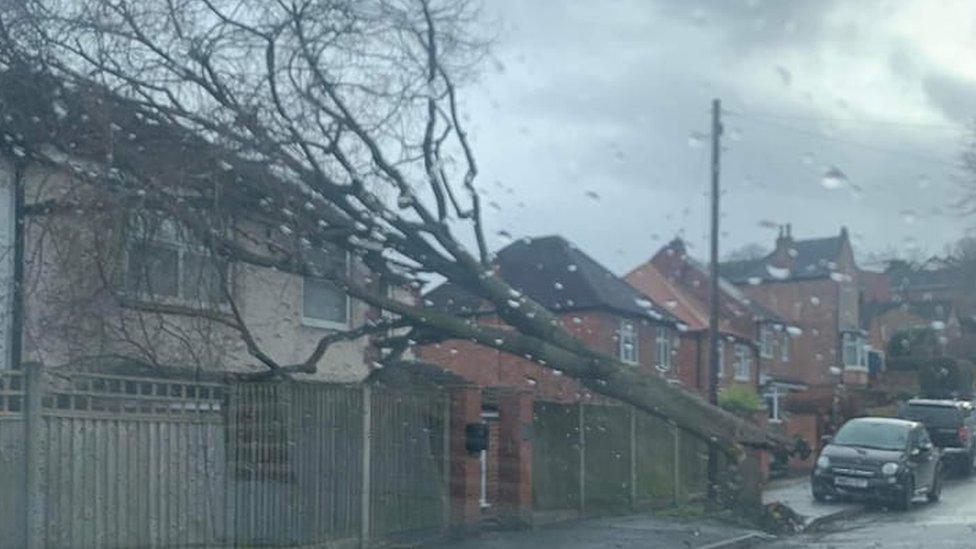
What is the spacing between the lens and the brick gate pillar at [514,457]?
67.0 ft

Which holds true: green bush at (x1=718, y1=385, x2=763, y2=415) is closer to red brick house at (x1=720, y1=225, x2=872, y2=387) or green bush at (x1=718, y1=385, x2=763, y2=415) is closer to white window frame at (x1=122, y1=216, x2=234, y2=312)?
red brick house at (x1=720, y1=225, x2=872, y2=387)

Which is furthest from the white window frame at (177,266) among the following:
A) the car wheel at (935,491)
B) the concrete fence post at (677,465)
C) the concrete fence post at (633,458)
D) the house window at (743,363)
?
the house window at (743,363)

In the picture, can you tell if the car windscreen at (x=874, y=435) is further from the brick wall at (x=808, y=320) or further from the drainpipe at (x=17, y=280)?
the drainpipe at (x=17, y=280)

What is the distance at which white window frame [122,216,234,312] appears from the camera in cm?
1527

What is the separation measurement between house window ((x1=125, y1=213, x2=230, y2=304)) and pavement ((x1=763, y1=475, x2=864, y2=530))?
10.2 meters

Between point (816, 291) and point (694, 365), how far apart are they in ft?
13.0

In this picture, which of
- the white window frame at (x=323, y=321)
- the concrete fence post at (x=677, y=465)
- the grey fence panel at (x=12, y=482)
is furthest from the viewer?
the concrete fence post at (x=677, y=465)

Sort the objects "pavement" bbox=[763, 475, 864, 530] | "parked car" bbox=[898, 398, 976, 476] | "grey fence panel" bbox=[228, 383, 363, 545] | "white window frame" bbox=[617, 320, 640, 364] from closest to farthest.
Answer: "grey fence panel" bbox=[228, 383, 363, 545] → "pavement" bbox=[763, 475, 864, 530] → "parked car" bbox=[898, 398, 976, 476] → "white window frame" bbox=[617, 320, 640, 364]

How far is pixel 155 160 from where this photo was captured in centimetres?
1538

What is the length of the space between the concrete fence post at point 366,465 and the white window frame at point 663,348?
2008cm

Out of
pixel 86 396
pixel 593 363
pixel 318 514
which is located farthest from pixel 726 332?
pixel 86 396

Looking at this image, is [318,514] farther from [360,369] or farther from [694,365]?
[694,365]

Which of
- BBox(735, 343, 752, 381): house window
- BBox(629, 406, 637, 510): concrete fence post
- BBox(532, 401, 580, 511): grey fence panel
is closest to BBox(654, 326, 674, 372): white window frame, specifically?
BBox(735, 343, 752, 381): house window

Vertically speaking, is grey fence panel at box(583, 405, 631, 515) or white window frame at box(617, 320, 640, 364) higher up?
white window frame at box(617, 320, 640, 364)
